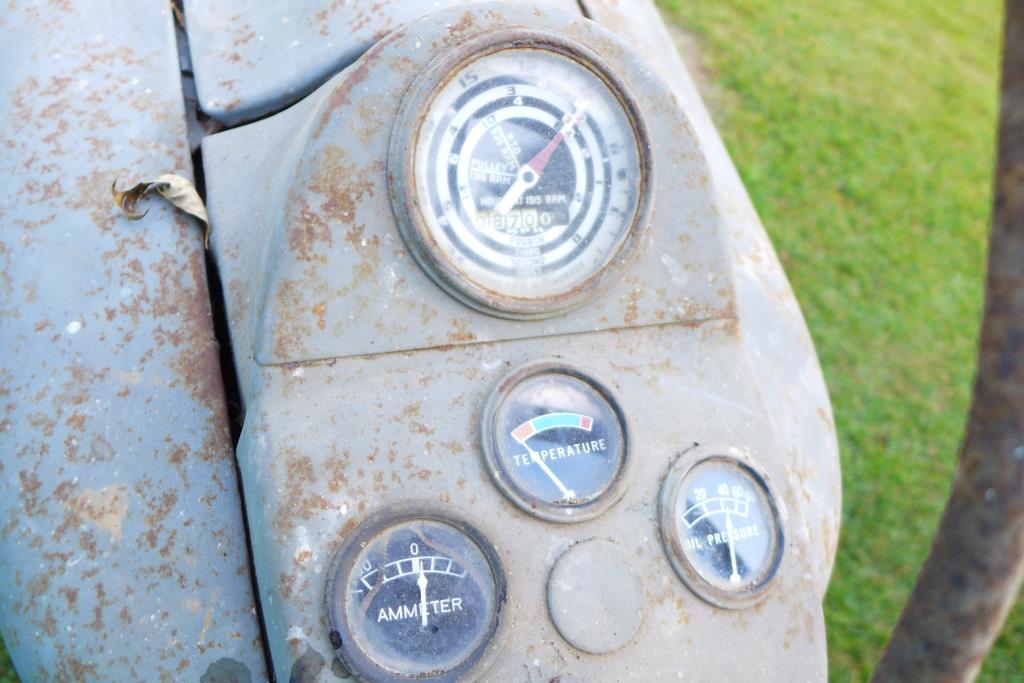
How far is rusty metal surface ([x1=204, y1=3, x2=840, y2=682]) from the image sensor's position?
4.47 feet

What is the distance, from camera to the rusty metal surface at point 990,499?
50.0 inches

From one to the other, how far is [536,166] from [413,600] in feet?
2.28

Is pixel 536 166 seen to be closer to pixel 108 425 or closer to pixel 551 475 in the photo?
pixel 551 475

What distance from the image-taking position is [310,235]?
141cm

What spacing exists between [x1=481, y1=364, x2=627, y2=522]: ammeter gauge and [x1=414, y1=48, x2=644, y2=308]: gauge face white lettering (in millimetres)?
151

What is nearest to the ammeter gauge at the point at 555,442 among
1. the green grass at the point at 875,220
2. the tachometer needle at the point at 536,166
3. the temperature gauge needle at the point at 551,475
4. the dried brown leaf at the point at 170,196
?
the temperature gauge needle at the point at 551,475

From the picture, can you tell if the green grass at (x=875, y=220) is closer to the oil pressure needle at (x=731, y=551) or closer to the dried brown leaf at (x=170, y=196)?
the oil pressure needle at (x=731, y=551)

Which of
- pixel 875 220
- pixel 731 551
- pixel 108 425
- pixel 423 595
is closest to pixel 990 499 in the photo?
pixel 731 551

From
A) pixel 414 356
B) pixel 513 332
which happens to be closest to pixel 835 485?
pixel 513 332

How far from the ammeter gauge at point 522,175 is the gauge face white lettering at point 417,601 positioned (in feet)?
1.25

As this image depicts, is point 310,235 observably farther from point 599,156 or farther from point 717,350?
point 717,350

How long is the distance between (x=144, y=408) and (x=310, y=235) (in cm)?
39

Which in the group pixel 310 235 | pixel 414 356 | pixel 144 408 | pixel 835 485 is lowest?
pixel 835 485

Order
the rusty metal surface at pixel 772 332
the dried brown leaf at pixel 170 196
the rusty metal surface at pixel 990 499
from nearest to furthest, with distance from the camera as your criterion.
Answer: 1. the rusty metal surface at pixel 990 499
2. the dried brown leaf at pixel 170 196
3. the rusty metal surface at pixel 772 332
